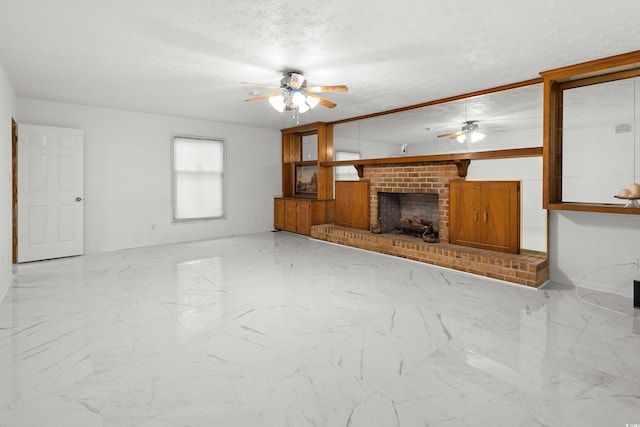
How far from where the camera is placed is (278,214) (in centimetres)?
823

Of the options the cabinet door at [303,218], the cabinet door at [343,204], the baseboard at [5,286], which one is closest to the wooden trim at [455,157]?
the cabinet door at [343,204]

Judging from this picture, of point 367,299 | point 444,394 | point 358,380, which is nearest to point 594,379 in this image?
point 444,394

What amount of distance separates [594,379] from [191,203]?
22.0 ft

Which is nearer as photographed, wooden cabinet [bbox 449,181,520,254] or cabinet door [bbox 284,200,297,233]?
wooden cabinet [bbox 449,181,520,254]

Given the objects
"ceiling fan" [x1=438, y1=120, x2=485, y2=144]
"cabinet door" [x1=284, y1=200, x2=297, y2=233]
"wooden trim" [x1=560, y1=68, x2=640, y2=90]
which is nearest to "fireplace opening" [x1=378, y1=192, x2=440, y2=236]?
"ceiling fan" [x1=438, y1=120, x2=485, y2=144]

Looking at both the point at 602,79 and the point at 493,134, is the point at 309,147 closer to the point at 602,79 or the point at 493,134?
the point at 493,134

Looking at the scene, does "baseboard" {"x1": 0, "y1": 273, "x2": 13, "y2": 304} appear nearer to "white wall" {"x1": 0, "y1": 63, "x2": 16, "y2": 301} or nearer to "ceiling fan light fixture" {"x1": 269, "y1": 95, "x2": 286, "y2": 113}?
"white wall" {"x1": 0, "y1": 63, "x2": 16, "y2": 301}

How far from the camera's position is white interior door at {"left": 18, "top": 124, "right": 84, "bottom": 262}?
5129mm

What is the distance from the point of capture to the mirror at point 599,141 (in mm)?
3562

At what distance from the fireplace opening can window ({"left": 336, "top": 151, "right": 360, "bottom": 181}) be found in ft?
2.61

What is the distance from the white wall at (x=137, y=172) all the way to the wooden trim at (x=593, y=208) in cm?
588

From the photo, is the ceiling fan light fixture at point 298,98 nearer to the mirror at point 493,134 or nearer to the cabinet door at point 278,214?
the mirror at point 493,134

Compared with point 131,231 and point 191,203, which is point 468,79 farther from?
point 131,231

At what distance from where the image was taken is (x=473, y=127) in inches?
195
